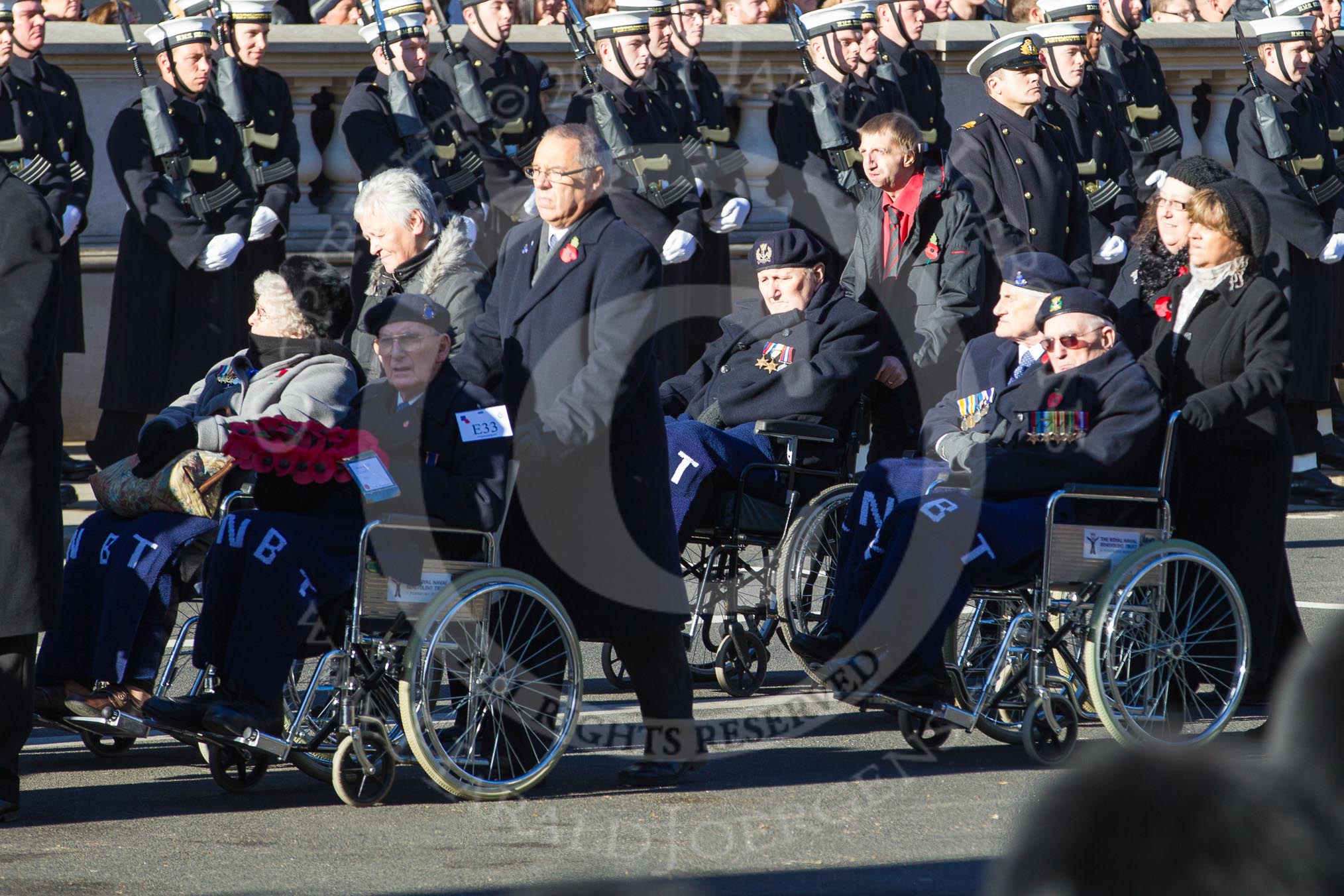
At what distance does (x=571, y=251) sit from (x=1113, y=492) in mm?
1664

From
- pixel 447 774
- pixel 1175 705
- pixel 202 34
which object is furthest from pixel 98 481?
pixel 202 34

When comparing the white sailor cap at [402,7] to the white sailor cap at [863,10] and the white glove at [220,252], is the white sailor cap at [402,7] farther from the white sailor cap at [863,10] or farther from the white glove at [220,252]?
the white sailor cap at [863,10]

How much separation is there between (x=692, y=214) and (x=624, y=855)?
21.3 feet

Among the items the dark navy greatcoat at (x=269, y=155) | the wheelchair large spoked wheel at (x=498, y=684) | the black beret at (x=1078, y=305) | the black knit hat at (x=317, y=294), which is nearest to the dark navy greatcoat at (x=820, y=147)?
the dark navy greatcoat at (x=269, y=155)

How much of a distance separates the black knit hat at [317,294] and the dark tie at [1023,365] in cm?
202

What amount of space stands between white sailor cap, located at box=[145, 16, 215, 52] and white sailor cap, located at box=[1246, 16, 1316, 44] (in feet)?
19.4

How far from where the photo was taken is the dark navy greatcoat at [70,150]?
973 centimetres

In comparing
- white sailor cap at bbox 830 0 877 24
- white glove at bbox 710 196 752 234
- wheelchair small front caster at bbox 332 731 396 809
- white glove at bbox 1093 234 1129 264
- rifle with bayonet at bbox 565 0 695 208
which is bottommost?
wheelchair small front caster at bbox 332 731 396 809

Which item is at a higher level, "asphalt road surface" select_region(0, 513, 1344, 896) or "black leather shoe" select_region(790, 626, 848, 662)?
"black leather shoe" select_region(790, 626, 848, 662)

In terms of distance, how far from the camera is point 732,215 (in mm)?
10555

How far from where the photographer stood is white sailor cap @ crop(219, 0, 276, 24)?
971 cm

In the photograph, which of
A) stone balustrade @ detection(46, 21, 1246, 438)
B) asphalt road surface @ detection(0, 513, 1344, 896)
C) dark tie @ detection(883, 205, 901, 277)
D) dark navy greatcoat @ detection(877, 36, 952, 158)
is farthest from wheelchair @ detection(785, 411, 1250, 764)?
stone balustrade @ detection(46, 21, 1246, 438)

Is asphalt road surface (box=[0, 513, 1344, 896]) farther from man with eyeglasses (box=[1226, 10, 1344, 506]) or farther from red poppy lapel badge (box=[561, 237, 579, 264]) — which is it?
man with eyeglasses (box=[1226, 10, 1344, 506])

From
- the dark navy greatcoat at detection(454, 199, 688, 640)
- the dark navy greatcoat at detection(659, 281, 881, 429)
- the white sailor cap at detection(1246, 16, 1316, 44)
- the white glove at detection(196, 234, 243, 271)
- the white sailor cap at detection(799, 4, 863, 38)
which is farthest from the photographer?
the white sailor cap at detection(1246, 16, 1316, 44)
